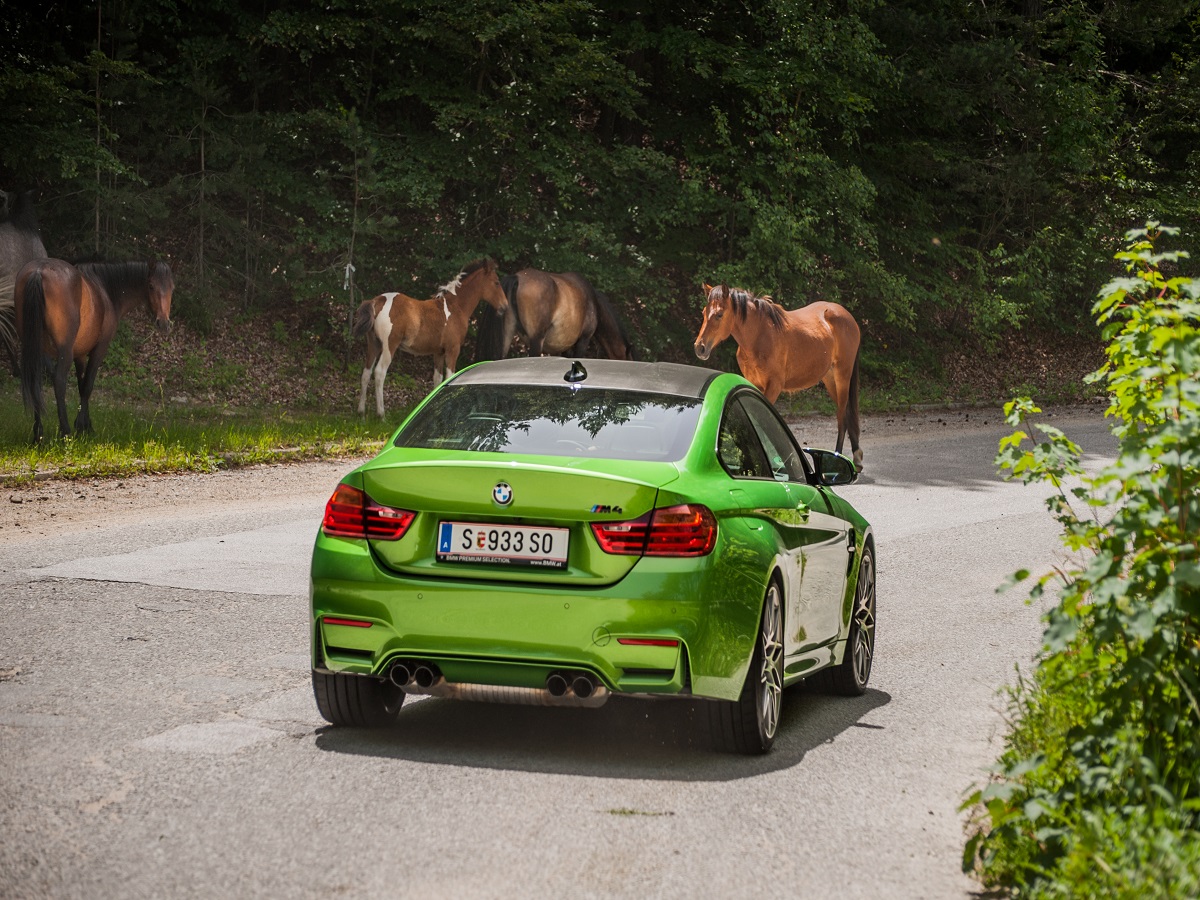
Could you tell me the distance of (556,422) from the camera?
20.9ft

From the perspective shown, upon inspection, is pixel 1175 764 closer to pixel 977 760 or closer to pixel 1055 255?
pixel 977 760

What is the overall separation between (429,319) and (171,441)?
320 inches

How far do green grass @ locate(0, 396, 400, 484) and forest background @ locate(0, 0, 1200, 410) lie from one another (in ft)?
14.3

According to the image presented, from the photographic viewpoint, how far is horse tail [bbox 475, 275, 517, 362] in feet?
82.6

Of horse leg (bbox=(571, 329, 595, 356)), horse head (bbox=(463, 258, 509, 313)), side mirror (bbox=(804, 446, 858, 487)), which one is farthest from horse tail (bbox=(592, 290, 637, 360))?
side mirror (bbox=(804, 446, 858, 487))

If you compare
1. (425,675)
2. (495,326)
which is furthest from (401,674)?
(495,326)

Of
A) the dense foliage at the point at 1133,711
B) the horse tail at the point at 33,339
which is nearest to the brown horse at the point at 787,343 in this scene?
the horse tail at the point at 33,339

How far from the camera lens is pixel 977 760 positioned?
6.29 meters

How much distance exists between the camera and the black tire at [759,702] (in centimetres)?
607

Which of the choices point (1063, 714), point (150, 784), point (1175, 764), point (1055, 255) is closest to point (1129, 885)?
point (1175, 764)

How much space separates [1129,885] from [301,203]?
93.0 feet

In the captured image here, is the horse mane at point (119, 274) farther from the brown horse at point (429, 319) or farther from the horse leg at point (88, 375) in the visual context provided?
the brown horse at point (429, 319)

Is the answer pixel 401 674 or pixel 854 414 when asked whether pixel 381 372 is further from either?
pixel 401 674

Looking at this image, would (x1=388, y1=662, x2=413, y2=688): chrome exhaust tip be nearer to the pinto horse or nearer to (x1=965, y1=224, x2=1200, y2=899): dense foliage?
(x1=965, y1=224, x2=1200, y2=899): dense foliage
